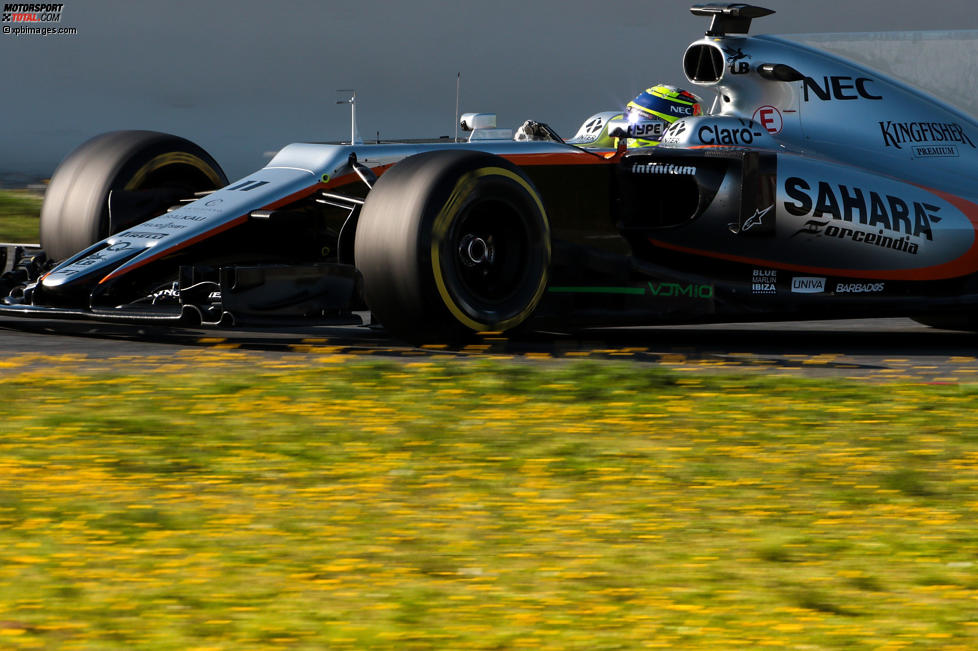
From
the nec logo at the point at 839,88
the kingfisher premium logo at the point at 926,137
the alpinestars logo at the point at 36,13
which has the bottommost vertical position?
the kingfisher premium logo at the point at 926,137

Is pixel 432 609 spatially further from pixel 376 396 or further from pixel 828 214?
pixel 828 214

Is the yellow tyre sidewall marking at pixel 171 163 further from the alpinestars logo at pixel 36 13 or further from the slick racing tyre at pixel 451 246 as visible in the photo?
the alpinestars logo at pixel 36 13

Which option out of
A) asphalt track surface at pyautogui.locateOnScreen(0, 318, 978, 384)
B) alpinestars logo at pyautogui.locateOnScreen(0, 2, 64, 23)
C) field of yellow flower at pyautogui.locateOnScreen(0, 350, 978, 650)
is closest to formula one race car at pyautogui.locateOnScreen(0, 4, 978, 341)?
asphalt track surface at pyautogui.locateOnScreen(0, 318, 978, 384)

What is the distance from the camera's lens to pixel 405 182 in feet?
20.0

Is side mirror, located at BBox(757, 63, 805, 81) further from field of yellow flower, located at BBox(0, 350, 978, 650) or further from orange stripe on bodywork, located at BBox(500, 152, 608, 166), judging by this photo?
field of yellow flower, located at BBox(0, 350, 978, 650)

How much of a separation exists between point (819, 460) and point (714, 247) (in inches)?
110

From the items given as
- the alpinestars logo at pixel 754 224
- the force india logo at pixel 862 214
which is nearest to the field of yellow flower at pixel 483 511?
the alpinestars logo at pixel 754 224

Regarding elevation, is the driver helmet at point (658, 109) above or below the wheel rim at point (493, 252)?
above

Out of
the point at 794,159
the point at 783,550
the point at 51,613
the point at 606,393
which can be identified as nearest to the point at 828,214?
the point at 794,159

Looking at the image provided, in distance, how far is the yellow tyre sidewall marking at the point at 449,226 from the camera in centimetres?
604

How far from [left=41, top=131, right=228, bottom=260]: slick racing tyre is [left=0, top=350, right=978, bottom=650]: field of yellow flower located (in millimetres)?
1736

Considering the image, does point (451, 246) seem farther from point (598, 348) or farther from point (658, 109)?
point (658, 109)

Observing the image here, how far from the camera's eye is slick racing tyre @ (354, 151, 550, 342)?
602 centimetres

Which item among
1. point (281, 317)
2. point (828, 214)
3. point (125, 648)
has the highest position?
point (828, 214)
